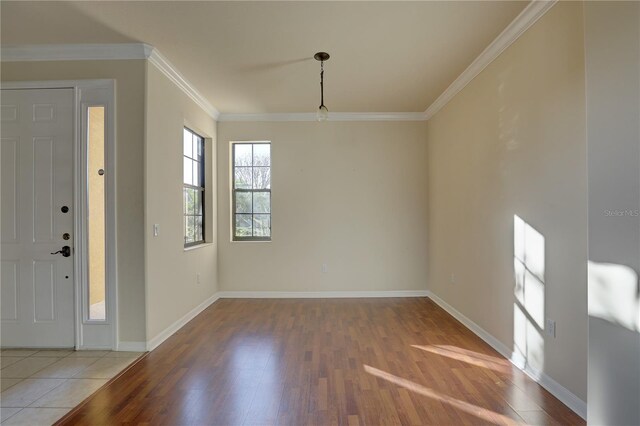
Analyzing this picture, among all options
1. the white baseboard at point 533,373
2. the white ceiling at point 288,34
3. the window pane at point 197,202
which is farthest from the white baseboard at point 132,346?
the white baseboard at point 533,373

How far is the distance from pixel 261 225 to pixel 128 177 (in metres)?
2.29

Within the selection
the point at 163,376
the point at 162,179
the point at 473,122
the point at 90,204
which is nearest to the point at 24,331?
the point at 90,204

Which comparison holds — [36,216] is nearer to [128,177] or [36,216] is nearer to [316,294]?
[128,177]

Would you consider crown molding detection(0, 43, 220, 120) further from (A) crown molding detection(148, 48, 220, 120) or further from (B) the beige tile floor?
(B) the beige tile floor

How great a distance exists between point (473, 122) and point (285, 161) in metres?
2.59

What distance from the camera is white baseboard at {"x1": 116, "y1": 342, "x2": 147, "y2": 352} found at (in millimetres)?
2893

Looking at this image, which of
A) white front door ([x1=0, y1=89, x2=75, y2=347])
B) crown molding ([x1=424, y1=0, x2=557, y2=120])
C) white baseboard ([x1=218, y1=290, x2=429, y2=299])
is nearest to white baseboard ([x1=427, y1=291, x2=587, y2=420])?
white baseboard ([x1=218, y1=290, x2=429, y2=299])

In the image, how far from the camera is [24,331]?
2959mm

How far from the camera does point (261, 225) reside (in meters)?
4.99

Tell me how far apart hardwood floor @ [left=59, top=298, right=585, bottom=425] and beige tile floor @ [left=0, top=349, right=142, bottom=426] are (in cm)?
14

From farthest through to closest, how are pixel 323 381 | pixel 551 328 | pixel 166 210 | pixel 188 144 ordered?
pixel 188 144, pixel 166 210, pixel 323 381, pixel 551 328

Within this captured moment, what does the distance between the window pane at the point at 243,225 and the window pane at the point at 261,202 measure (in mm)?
174

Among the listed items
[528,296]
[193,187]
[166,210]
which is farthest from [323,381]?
[193,187]

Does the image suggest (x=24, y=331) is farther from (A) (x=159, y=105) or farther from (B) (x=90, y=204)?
(A) (x=159, y=105)
